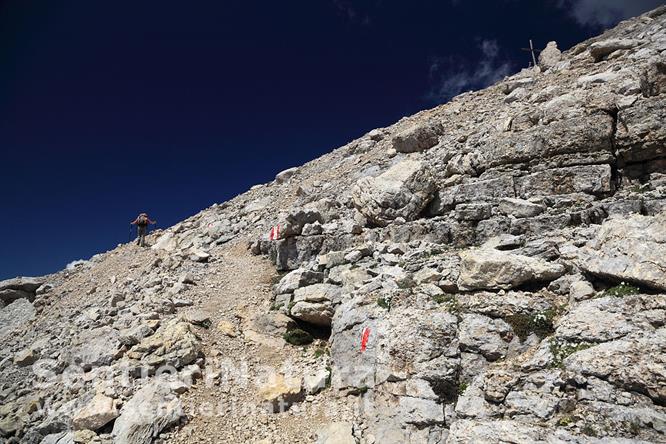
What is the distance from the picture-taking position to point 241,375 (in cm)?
1307

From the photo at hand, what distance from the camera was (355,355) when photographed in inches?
478

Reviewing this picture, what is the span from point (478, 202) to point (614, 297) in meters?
7.48

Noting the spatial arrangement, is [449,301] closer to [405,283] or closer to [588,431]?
[405,283]

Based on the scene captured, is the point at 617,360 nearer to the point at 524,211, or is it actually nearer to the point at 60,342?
the point at 524,211

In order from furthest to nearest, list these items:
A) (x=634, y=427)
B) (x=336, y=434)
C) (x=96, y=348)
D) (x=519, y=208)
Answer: (x=96, y=348) → (x=519, y=208) → (x=336, y=434) → (x=634, y=427)

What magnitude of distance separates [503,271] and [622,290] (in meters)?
2.91

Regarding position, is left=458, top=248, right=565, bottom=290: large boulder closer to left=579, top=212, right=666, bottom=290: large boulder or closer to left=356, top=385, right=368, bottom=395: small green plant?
left=579, top=212, right=666, bottom=290: large boulder

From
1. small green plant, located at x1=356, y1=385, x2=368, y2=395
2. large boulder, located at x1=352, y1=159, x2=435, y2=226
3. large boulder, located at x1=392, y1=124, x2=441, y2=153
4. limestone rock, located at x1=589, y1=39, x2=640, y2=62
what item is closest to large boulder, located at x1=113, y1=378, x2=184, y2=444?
small green plant, located at x1=356, y1=385, x2=368, y2=395

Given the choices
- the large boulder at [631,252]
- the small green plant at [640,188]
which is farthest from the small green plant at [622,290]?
the small green plant at [640,188]

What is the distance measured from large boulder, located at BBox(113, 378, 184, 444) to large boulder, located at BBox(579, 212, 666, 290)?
1287 centimetres

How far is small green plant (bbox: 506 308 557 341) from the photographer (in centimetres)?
963

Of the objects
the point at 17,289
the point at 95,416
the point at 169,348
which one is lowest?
the point at 95,416

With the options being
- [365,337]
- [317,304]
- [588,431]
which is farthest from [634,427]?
[317,304]

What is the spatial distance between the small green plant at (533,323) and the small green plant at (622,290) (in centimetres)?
138
